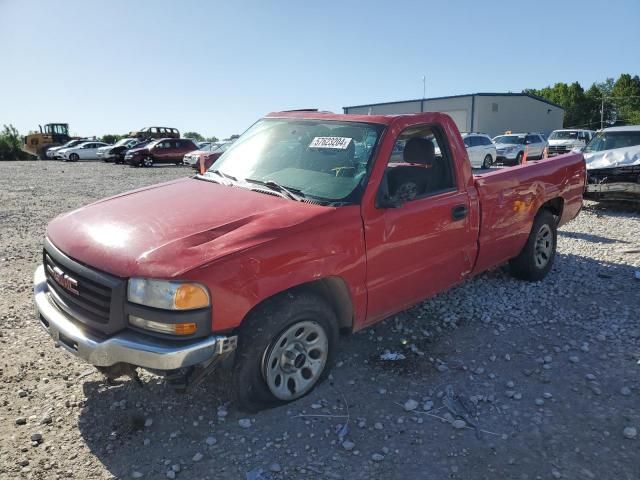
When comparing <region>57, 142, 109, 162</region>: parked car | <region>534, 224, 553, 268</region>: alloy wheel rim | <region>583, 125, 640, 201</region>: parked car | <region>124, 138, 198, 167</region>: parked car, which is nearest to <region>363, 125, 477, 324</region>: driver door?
<region>534, 224, 553, 268</region>: alloy wheel rim

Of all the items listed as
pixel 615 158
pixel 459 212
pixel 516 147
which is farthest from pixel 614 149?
pixel 516 147

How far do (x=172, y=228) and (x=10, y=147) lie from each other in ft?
155

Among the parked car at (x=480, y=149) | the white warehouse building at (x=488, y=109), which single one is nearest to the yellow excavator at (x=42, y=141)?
the white warehouse building at (x=488, y=109)

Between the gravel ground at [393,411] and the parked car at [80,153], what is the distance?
35748mm

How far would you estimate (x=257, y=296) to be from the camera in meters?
2.80

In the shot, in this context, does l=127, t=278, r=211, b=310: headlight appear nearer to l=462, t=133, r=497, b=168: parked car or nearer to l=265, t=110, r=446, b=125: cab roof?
l=265, t=110, r=446, b=125: cab roof

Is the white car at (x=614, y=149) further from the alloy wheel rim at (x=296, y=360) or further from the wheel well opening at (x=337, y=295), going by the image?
the alloy wheel rim at (x=296, y=360)

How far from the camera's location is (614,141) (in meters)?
11.1

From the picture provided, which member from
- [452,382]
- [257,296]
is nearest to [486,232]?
[452,382]

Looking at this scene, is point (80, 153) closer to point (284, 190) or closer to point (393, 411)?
point (284, 190)

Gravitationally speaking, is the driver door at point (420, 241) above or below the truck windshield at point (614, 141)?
below

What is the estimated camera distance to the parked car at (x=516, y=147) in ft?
76.6

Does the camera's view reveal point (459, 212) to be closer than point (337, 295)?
No

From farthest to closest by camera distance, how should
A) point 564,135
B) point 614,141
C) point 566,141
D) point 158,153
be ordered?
point 158,153 → point 564,135 → point 566,141 → point 614,141
